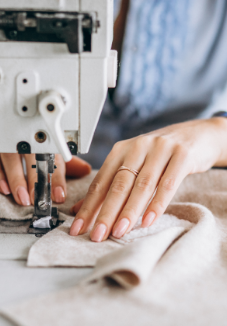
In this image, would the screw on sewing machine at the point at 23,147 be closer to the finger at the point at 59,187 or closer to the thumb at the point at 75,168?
the finger at the point at 59,187

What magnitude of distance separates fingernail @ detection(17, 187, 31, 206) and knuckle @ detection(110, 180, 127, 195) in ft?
0.96

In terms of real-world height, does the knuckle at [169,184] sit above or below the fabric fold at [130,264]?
below

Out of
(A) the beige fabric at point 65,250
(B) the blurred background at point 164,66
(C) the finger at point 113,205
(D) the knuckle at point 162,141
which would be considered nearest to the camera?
(A) the beige fabric at point 65,250

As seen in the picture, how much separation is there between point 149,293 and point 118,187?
41cm

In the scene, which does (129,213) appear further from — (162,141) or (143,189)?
(162,141)

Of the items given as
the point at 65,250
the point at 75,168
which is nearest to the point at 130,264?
the point at 65,250

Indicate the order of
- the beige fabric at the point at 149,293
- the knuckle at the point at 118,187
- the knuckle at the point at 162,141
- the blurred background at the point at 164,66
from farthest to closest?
the blurred background at the point at 164,66 < the knuckle at the point at 162,141 < the knuckle at the point at 118,187 < the beige fabric at the point at 149,293

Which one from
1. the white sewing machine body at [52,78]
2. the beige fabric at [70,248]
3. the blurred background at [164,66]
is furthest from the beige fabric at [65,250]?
the blurred background at [164,66]

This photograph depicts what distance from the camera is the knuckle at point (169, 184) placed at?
3.06 ft

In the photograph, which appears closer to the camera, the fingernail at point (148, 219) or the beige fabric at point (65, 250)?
the beige fabric at point (65, 250)

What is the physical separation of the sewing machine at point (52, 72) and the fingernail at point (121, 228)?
214mm

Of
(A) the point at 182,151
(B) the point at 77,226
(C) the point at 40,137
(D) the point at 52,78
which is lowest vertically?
(B) the point at 77,226

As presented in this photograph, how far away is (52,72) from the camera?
2.55ft

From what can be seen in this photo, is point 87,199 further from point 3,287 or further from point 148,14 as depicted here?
point 148,14
